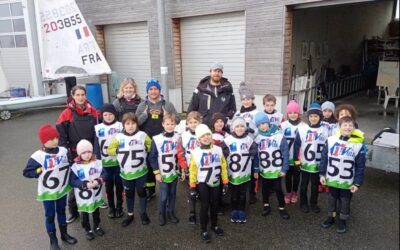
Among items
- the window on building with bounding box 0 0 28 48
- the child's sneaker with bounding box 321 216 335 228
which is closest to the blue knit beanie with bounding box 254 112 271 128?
the child's sneaker with bounding box 321 216 335 228

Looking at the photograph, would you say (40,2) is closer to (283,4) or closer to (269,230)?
(283,4)

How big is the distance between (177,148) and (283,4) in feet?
16.7

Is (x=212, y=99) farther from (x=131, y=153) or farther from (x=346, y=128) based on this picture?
(x=346, y=128)

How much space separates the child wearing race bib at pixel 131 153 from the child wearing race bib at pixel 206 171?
69 cm

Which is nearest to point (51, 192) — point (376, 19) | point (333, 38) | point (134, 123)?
point (134, 123)

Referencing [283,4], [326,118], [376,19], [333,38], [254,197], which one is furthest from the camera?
[376,19]

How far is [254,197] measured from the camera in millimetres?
4691

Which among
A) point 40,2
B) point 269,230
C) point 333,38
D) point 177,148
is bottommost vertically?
point 269,230

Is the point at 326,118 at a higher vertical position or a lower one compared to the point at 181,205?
higher

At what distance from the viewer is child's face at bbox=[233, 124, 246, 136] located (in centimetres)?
385

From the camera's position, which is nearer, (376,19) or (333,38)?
(333,38)

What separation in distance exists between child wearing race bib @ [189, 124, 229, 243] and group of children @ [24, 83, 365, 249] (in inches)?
0.4

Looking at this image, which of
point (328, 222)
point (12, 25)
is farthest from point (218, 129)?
point (12, 25)

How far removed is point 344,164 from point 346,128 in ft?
1.32
